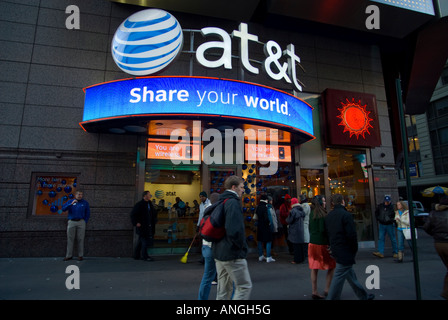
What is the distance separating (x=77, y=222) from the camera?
7.12 m

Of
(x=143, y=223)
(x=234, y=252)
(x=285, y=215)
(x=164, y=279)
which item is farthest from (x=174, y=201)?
(x=234, y=252)

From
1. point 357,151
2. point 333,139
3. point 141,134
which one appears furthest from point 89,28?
point 357,151

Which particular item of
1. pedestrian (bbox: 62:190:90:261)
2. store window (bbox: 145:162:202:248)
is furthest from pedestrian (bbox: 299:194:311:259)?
pedestrian (bbox: 62:190:90:261)

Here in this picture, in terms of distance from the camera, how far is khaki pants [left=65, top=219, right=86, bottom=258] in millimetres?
7055

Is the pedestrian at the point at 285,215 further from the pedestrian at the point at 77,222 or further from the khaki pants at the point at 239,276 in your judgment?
the pedestrian at the point at 77,222

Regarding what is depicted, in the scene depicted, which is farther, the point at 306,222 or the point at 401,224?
the point at 306,222

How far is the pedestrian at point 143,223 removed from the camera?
7.28m

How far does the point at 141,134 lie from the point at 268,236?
15.6ft

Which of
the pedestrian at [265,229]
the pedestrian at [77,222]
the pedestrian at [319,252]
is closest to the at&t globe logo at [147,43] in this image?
the pedestrian at [77,222]

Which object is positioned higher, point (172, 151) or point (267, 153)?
point (267, 153)

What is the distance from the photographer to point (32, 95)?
7996 millimetres

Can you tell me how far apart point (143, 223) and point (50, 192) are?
9.76 feet

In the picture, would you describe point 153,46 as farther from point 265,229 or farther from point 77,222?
point 265,229
